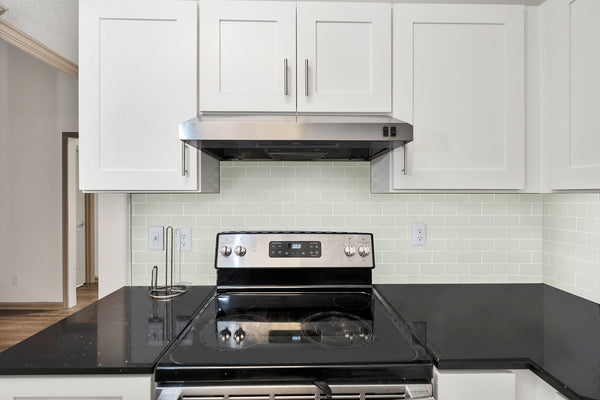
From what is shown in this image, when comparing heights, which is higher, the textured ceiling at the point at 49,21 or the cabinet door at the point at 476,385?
the textured ceiling at the point at 49,21

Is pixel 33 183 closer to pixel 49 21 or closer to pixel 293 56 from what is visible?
pixel 49 21

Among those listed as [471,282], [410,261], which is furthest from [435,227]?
[471,282]

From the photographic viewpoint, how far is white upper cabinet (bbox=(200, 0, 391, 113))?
153 cm

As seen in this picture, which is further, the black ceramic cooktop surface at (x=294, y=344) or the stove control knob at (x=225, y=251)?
the stove control knob at (x=225, y=251)

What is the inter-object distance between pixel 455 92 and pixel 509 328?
903 mm

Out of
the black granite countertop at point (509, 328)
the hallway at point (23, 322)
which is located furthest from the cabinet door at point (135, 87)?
the hallway at point (23, 322)

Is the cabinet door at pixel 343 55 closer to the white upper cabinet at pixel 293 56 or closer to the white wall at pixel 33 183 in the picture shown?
the white upper cabinet at pixel 293 56

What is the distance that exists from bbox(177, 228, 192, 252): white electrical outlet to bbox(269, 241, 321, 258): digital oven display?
0.43 meters

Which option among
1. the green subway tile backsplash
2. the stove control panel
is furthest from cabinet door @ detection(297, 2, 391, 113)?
the stove control panel

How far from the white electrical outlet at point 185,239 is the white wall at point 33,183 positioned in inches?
129

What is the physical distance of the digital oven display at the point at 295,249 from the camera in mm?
1764

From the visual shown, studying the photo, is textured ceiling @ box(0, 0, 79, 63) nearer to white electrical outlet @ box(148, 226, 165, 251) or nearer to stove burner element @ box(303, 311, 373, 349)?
white electrical outlet @ box(148, 226, 165, 251)

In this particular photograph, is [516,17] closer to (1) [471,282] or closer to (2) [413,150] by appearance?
(2) [413,150]

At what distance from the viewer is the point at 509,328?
131 cm
